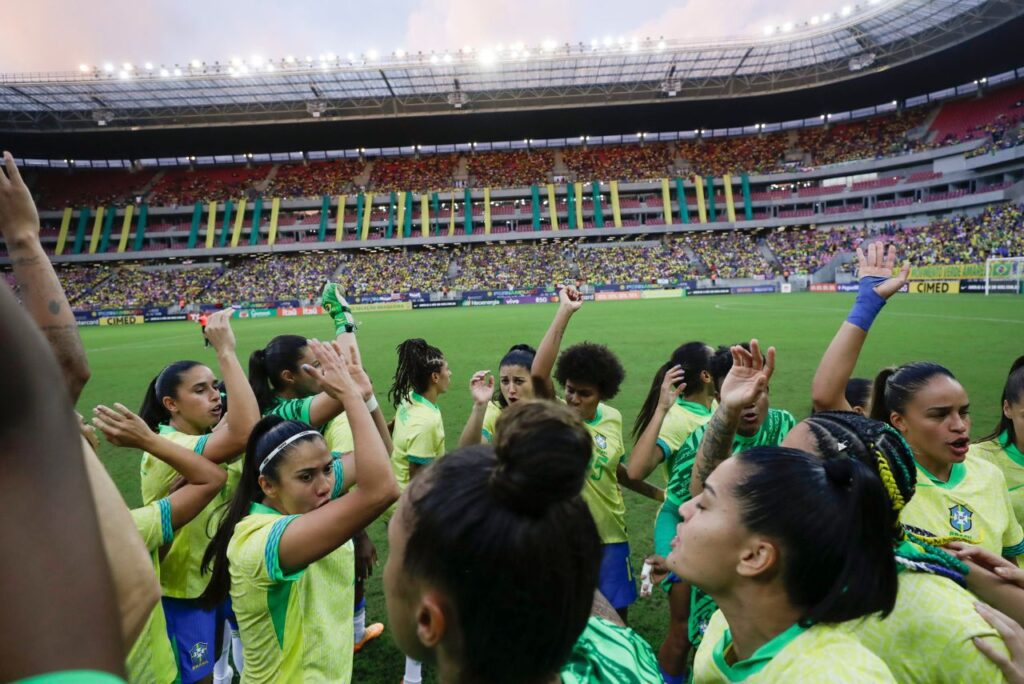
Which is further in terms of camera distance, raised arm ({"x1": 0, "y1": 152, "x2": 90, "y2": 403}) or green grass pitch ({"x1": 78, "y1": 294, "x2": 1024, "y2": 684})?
green grass pitch ({"x1": 78, "y1": 294, "x2": 1024, "y2": 684})

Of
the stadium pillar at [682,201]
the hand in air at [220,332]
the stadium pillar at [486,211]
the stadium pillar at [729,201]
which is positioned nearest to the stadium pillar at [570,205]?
the stadium pillar at [486,211]

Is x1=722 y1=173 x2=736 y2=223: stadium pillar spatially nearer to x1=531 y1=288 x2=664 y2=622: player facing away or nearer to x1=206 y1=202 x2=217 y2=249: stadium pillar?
x1=206 y1=202 x2=217 y2=249: stadium pillar

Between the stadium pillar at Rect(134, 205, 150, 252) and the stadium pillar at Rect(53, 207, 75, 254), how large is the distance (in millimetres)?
6181

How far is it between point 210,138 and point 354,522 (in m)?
61.9

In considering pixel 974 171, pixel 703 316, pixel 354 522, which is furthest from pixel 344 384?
pixel 974 171

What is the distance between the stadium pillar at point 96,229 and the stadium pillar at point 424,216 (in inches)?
1264

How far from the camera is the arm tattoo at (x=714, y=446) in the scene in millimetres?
2332

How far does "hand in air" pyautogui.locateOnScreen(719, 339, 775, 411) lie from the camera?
7.57ft

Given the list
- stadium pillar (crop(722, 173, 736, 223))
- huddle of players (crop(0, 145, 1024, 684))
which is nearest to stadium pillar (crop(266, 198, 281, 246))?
stadium pillar (crop(722, 173, 736, 223))

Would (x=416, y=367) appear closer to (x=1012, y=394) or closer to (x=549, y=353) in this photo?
(x=549, y=353)

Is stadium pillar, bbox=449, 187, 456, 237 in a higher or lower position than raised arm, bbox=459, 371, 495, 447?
higher

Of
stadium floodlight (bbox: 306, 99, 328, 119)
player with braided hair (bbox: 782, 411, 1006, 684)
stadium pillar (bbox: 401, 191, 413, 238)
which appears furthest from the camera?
stadium pillar (bbox: 401, 191, 413, 238)

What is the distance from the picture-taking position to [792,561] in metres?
1.57

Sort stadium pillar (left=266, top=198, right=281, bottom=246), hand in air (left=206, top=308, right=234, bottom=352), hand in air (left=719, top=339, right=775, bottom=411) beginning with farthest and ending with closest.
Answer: stadium pillar (left=266, top=198, right=281, bottom=246) < hand in air (left=206, top=308, right=234, bottom=352) < hand in air (left=719, top=339, right=775, bottom=411)
